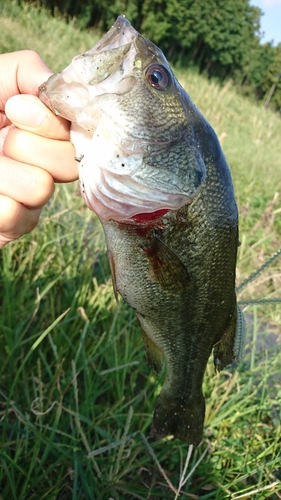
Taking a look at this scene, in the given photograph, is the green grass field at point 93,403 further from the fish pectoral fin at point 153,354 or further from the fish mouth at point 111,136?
the fish mouth at point 111,136

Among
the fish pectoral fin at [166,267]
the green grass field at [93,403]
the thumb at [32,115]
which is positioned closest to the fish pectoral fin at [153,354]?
the green grass field at [93,403]

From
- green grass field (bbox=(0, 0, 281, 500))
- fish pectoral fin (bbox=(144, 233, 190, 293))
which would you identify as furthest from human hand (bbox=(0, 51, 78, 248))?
green grass field (bbox=(0, 0, 281, 500))

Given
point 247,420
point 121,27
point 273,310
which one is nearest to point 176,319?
point 121,27

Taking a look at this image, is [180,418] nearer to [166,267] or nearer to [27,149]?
[166,267]

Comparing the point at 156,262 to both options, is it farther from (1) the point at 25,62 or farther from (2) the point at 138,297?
(1) the point at 25,62

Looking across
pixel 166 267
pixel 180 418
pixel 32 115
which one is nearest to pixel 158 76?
pixel 32 115

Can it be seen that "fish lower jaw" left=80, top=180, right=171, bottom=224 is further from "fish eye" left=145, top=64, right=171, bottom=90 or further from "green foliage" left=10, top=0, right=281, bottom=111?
"green foliage" left=10, top=0, right=281, bottom=111
